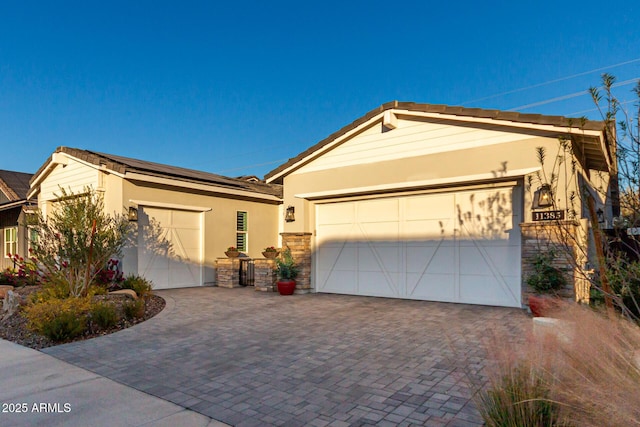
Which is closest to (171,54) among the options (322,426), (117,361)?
(117,361)

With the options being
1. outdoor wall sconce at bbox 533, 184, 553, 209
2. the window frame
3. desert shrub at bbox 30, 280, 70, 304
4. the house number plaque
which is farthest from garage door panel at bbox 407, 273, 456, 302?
the window frame

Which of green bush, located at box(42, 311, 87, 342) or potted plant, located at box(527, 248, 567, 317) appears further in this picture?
potted plant, located at box(527, 248, 567, 317)

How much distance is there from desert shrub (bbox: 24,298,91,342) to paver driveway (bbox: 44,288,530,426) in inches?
12.3

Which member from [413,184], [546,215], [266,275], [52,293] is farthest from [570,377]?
[266,275]

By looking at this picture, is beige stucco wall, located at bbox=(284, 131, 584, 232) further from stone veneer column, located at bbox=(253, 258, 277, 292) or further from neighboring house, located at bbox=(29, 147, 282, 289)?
neighboring house, located at bbox=(29, 147, 282, 289)

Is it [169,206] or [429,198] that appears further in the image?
[169,206]

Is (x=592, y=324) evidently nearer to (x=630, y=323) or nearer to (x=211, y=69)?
(x=630, y=323)

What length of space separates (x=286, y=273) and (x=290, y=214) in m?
1.70

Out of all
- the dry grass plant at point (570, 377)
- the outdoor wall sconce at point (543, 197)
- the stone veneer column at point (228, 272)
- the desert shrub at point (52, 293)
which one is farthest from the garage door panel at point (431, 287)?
the desert shrub at point (52, 293)

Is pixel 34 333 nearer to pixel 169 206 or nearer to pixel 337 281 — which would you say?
pixel 169 206

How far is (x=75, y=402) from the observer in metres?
3.60

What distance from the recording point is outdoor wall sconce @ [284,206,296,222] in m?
10.9

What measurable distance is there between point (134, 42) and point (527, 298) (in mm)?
14746

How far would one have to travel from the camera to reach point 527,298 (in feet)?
23.6
